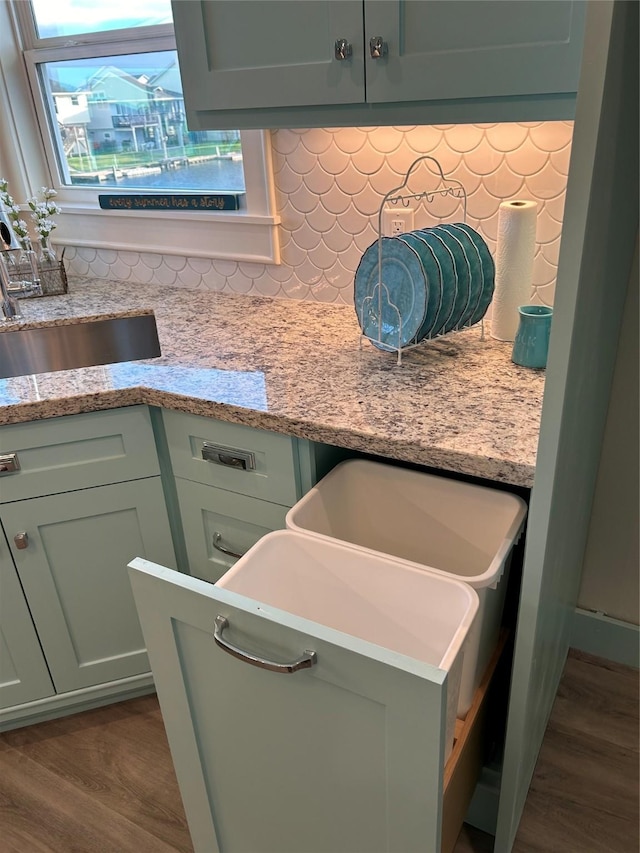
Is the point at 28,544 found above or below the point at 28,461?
below

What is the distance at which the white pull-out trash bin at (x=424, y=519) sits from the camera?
1.16 m

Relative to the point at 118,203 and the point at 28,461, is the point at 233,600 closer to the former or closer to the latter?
the point at 28,461

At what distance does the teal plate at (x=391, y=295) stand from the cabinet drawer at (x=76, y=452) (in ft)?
1.73

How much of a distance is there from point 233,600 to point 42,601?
2.77 feet

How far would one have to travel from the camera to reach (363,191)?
65.8 inches

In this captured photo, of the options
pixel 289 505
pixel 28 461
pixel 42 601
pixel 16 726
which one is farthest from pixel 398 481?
pixel 16 726

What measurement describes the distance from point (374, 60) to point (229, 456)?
0.79m

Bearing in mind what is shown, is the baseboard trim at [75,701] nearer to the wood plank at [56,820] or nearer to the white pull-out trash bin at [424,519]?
the wood plank at [56,820]

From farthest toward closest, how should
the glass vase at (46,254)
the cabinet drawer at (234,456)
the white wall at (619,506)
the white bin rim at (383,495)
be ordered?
the glass vase at (46,254), the white wall at (619,506), the cabinet drawer at (234,456), the white bin rim at (383,495)

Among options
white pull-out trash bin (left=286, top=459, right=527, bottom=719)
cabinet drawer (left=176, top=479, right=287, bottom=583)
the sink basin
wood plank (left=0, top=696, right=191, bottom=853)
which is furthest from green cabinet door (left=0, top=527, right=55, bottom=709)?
white pull-out trash bin (left=286, top=459, right=527, bottom=719)

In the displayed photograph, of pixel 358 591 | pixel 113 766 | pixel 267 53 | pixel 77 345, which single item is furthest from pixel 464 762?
pixel 77 345

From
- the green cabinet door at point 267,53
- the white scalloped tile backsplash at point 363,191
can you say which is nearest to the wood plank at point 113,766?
the white scalloped tile backsplash at point 363,191

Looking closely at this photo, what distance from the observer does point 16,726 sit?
5.51 feet

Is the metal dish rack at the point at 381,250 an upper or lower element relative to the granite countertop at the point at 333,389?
upper
